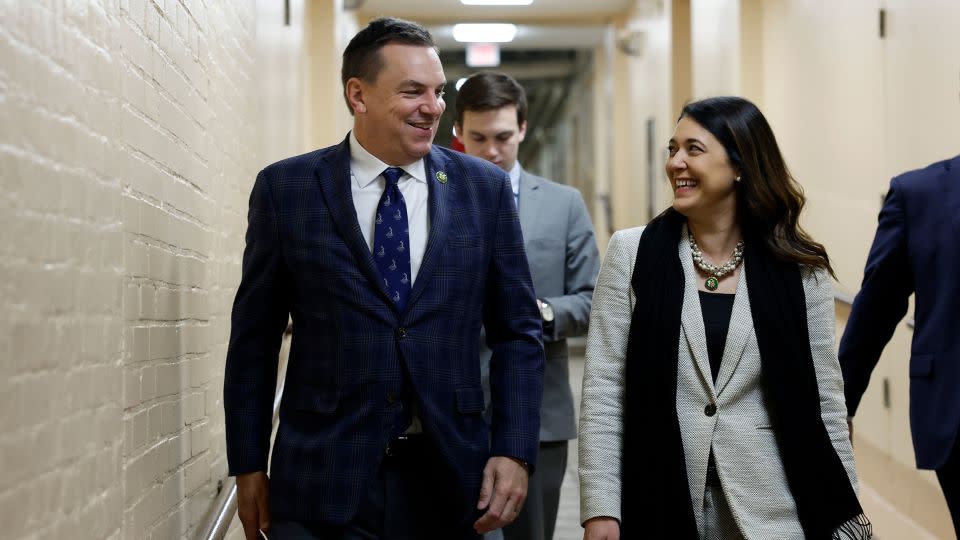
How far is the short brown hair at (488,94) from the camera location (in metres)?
3.96

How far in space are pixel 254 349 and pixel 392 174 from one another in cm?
47

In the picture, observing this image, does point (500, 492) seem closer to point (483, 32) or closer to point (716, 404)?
point (716, 404)

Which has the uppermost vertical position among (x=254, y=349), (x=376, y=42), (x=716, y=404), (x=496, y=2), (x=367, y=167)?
(x=496, y=2)

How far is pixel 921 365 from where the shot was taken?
10.6 feet

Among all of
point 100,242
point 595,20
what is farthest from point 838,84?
point 595,20

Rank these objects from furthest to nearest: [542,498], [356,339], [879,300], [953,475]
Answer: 1. [542,498]
2. [879,300]
3. [953,475]
4. [356,339]

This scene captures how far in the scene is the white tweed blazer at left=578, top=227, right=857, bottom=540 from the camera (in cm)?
269

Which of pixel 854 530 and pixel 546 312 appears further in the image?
pixel 546 312

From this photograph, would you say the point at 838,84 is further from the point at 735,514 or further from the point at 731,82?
the point at 735,514

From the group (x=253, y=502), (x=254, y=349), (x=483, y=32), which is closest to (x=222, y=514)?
(x=253, y=502)

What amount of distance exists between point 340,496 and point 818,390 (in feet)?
3.35

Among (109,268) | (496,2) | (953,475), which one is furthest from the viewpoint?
(496,2)

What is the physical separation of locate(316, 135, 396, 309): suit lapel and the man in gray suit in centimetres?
115

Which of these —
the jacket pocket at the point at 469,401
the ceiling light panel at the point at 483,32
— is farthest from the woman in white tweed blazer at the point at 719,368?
the ceiling light panel at the point at 483,32
